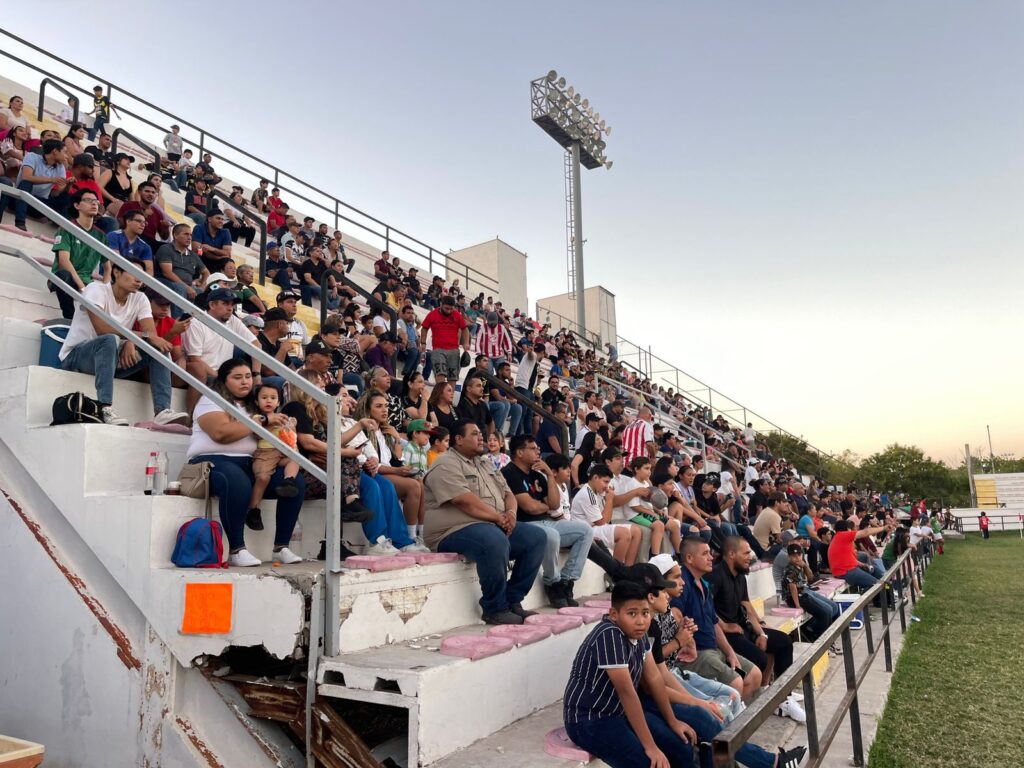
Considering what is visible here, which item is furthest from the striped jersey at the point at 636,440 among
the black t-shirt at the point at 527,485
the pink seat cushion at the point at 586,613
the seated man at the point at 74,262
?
the seated man at the point at 74,262

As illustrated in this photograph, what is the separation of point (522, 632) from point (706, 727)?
1.14 meters

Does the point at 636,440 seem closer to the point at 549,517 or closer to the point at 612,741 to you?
the point at 549,517

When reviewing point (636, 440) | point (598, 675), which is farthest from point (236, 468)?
point (636, 440)

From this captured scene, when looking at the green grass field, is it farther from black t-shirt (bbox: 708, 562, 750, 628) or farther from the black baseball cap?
the black baseball cap

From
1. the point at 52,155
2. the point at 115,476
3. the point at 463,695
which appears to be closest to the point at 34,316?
the point at 115,476

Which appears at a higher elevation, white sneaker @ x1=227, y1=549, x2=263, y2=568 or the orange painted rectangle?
white sneaker @ x1=227, y1=549, x2=263, y2=568

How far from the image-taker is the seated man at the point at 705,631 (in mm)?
5336

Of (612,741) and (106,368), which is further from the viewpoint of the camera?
(106,368)

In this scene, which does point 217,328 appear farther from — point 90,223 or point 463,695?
point 90,223

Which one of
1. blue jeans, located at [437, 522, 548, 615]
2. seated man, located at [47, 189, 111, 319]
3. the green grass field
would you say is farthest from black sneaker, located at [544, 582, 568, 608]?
seated man, located at [47, 189, 111, 319]

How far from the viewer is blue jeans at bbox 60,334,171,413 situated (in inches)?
180

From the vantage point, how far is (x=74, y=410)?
13.5 feet

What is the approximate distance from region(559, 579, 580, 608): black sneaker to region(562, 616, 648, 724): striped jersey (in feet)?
5.52

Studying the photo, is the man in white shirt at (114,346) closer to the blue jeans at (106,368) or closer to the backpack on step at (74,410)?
the blue jeans at (106,368)
